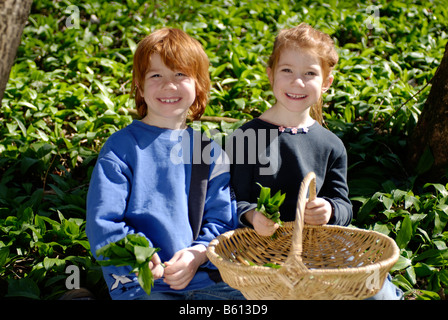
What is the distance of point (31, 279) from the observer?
9.32 feet

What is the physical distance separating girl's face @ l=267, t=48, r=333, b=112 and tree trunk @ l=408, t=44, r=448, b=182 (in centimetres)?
126

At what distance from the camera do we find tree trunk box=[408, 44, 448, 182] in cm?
366

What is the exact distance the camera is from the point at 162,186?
8.45ft

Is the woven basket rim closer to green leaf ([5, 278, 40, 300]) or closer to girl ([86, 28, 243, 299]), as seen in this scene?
girl ([86, 28, 243, 299])

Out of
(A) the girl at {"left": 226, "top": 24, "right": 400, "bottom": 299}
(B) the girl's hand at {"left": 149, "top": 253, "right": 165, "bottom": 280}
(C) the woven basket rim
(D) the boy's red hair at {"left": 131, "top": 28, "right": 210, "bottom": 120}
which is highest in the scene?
(D) the boy's red hair at {"left": 131, "top": 28, "right": 210, "bottom": 120}

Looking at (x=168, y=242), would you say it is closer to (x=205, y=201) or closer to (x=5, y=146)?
(x=205, y=201)

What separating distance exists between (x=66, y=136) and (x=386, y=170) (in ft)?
8.36

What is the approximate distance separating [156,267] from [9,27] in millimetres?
1227

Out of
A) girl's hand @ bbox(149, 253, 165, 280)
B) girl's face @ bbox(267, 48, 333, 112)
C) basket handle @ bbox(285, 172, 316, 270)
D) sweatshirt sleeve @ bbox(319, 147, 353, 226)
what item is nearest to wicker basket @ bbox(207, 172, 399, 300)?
basket handle @ bbox(285, 172, 316, 270)

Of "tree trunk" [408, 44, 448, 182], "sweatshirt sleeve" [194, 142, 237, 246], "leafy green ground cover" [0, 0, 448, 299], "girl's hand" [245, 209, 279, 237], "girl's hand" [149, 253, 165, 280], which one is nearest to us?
"girl's hand" [149, 253, 165, 280]

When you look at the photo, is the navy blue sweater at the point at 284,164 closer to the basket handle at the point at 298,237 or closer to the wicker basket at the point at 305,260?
the wicker basket at the point at 305,260

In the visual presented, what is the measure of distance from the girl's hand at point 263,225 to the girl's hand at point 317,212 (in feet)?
0.65

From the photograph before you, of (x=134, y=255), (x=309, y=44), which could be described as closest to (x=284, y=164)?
(x=309, y=44)
